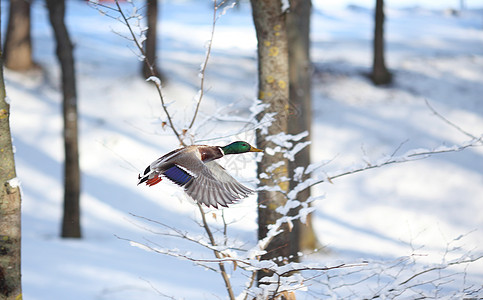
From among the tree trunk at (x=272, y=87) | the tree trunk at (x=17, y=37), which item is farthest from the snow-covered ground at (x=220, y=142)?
the tree trunk at (x=272, y=87)

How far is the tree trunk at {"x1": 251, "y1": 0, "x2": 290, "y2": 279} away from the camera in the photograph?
4.54 metres

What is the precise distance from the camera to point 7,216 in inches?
140

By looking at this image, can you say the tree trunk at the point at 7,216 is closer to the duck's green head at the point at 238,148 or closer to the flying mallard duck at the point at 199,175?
the flying mallard duck at the point at 199,175

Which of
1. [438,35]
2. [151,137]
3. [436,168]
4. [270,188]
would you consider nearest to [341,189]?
[436,168]

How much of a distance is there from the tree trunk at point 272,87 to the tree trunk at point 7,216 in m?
1.83

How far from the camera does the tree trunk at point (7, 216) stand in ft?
11.5

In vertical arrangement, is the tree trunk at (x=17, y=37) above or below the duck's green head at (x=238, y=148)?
above

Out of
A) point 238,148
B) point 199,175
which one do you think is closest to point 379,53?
point 238,148

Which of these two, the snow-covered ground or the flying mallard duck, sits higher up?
the flying mallard duck

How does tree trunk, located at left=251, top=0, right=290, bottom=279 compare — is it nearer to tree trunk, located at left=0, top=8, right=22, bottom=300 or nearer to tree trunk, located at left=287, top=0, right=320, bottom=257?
tree trunk, located at left=0, top=8, right=22, bottom=300

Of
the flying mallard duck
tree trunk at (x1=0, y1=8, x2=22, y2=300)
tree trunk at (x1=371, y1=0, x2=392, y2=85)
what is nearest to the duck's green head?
the flying mallard duck

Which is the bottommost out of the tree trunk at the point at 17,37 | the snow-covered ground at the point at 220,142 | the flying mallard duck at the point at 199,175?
the snow-covered ground at the point at 220,142

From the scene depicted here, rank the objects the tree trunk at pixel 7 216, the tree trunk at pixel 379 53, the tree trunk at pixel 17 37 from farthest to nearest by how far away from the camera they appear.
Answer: the tree trunk at pixel 379 53
the tree trunk at pixel 17 37
the tree trunk at pixel 7 216

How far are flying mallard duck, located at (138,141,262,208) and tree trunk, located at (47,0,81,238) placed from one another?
6231 millimetres
